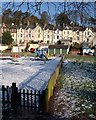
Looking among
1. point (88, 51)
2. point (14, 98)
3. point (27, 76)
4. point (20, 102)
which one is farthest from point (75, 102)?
point (88, 51)

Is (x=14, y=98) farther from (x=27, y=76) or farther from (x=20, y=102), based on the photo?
(x=27, y=76)

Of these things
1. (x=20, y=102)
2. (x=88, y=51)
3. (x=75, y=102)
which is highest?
(x=20, y=102)

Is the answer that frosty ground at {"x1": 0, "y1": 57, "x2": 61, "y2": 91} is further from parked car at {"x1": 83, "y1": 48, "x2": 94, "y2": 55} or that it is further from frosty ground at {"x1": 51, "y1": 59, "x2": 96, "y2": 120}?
parked car at {"x1": 83, "y1": 48, "x2": 94, "y2": 55}

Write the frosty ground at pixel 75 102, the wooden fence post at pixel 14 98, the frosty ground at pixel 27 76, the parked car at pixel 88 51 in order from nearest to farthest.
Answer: the frosty ground at pixel 75 102 → the wooden fence post at pixel 14 98 → the frosty ground at pixel 27 76 → the parked car at pixel 88 51

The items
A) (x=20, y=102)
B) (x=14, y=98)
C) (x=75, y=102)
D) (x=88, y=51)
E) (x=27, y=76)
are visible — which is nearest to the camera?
(x=14, y=98)

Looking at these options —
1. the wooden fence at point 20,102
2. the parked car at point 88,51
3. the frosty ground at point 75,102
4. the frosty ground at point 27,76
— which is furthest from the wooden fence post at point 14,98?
the parked car at point 88,51

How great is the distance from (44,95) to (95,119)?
1971 millimetres

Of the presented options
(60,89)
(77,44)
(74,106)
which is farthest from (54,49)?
(74,106)

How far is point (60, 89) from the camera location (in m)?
14.9

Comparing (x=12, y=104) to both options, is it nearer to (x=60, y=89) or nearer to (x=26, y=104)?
(x=26, y=104)

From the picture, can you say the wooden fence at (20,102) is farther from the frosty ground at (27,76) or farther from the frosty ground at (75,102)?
the frosty ground at (27,76)

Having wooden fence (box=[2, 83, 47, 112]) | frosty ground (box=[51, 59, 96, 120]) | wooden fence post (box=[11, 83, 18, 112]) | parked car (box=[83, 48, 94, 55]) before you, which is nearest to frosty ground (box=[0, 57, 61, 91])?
frosty ground (box=[51, 59, 96, 120])

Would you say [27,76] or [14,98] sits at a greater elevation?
[14,98]

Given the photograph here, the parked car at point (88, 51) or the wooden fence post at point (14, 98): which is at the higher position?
the wooden fence post at point (14, 98)
